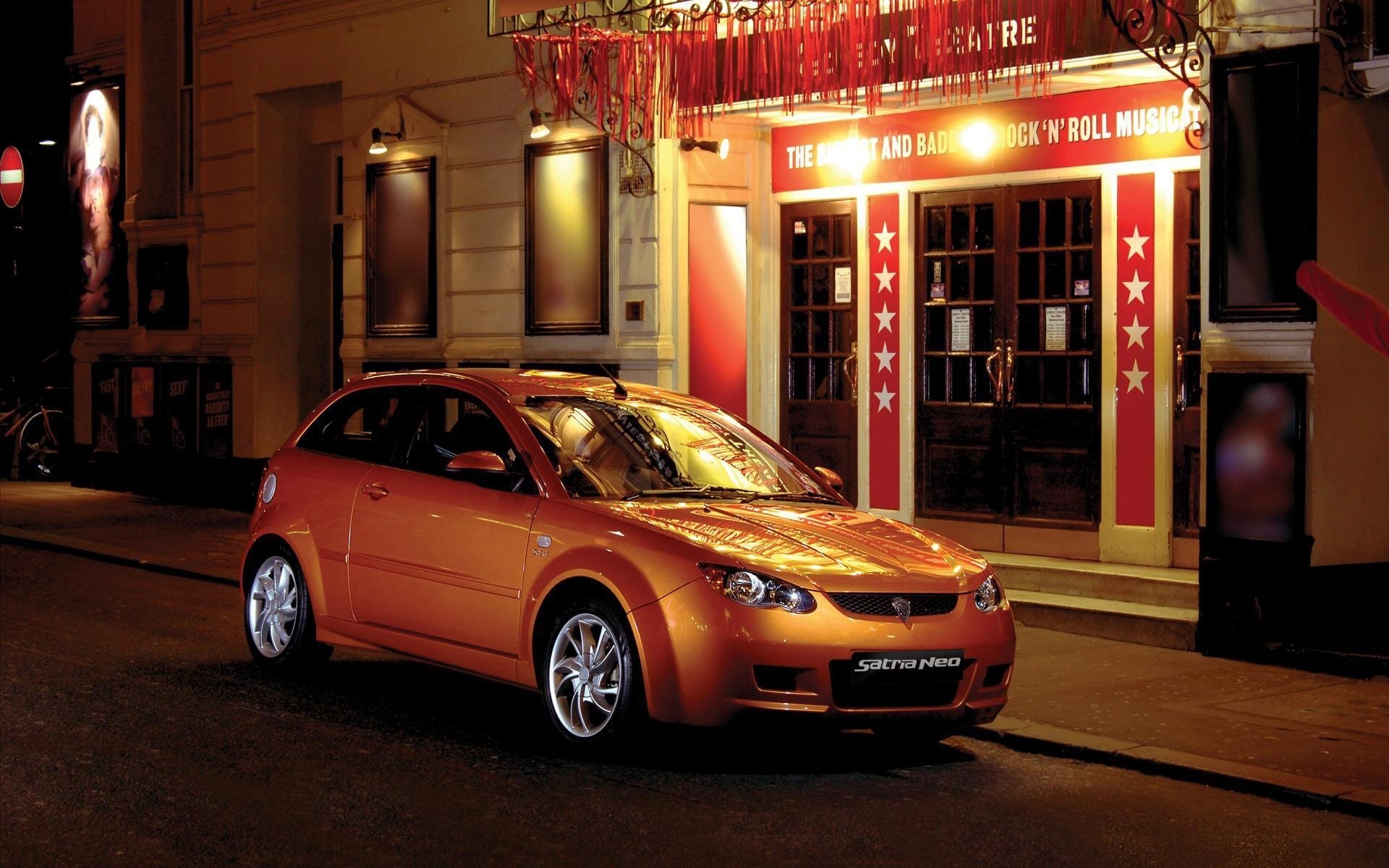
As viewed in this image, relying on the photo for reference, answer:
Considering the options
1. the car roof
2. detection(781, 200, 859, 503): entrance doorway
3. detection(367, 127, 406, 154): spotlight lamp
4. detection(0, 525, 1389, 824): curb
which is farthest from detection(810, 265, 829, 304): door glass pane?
detection(0, 525, 1389, 824): curb

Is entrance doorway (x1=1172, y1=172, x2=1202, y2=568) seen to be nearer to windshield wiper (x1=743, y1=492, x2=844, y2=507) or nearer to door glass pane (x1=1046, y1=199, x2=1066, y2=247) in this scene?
door glass pane (x1=1046, y1=199, x2=1066, y2=247)

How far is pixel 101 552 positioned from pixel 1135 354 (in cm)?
884

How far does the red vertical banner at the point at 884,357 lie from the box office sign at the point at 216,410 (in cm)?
894

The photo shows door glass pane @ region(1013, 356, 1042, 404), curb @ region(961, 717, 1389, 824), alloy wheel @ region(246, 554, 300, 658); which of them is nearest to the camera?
curb @ region(961, 717, 1389, 824)

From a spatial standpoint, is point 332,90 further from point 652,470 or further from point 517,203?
point 652,470

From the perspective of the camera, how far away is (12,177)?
2644 centimetres

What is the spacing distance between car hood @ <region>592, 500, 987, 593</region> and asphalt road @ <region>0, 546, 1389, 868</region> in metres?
0.72

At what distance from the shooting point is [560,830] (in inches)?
261

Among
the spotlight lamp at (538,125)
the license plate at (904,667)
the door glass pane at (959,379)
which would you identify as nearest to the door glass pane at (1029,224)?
the door glass pane at (959,379)

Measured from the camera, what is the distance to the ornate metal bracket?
1093 cm

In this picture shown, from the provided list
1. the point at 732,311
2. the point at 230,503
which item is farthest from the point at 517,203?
the point at 230,503

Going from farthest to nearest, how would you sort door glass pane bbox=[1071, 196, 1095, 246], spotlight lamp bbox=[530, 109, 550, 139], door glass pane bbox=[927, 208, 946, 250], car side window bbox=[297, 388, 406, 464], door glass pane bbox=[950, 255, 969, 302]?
1. spotlight lamp bbox=[530, 109, 550, 139]
2. door glass pane bbox=[927, 208, 946, 250]
3. door glass pane bbox=[950, 255, 969, 302]
4. door glass pane bbox=[1071, 196, 1095, 246]
5. car side window bbox=[297, 388, 406, 464]

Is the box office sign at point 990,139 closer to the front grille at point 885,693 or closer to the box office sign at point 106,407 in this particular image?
the front grille at point 885,693

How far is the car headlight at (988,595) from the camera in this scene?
8.04 m
